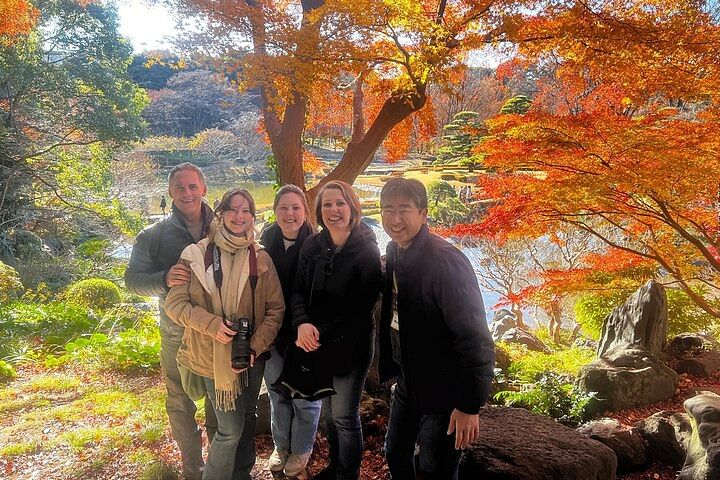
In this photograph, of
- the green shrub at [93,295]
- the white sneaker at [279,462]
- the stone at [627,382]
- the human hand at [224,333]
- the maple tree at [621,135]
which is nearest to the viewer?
the human hand at [224,333]

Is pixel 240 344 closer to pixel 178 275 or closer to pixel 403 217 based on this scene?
pixel 178 275

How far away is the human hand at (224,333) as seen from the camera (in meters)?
1.89

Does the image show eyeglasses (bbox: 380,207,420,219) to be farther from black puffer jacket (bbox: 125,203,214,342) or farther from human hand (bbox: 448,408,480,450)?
black puffer jacket (bbox: 125,203,214,342)

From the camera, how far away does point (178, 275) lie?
1.97 metres

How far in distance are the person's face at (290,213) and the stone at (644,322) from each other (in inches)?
180

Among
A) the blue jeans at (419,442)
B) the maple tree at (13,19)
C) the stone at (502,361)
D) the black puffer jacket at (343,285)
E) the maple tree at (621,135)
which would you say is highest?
the maple tree at (13,19)

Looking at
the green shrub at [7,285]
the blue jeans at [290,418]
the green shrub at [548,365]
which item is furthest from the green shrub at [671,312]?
the green shrub at [7,285]

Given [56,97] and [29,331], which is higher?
[56,97]

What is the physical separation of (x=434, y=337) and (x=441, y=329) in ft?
0.16

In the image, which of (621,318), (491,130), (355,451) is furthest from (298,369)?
(621,318)

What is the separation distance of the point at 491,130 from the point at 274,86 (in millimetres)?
2754

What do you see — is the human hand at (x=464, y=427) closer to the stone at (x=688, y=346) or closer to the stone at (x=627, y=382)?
the stone at (x=627, y=382)

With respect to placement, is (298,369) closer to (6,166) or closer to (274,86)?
(274,86)

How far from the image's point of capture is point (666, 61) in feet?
12.9
